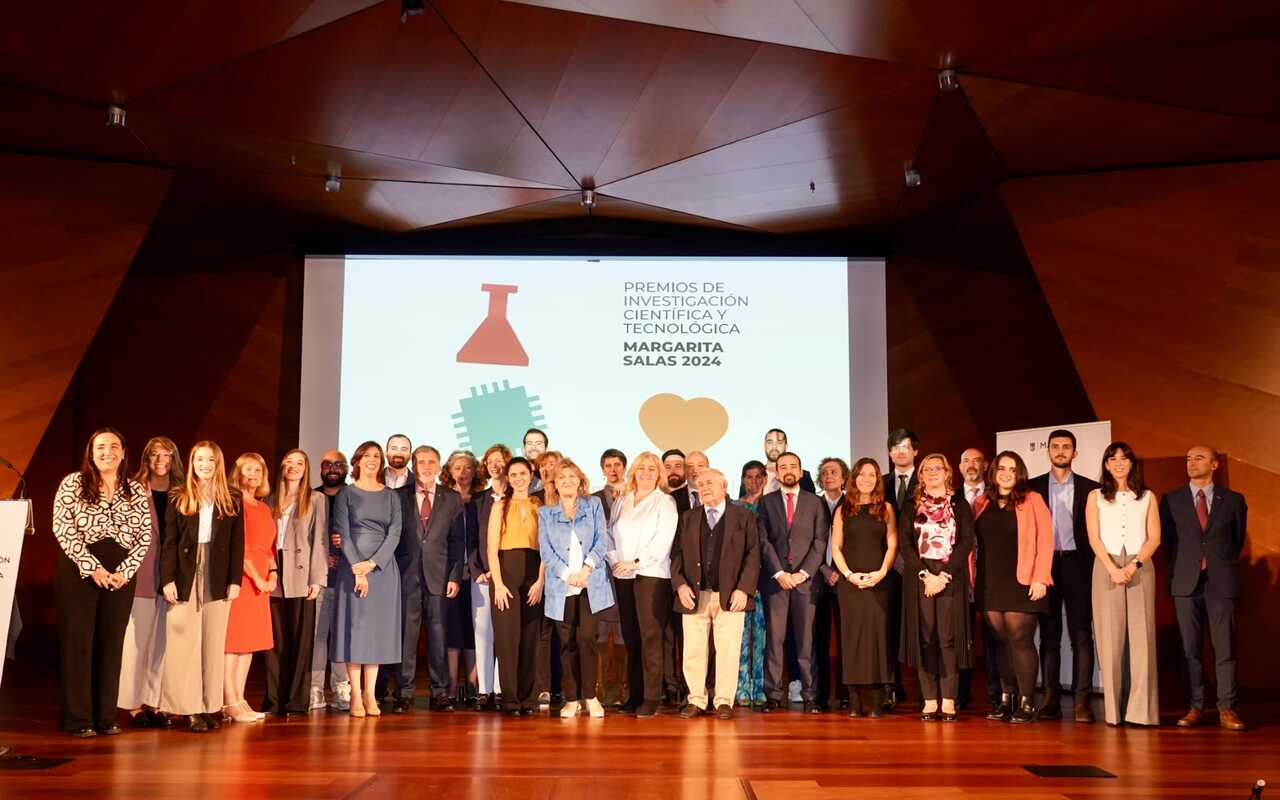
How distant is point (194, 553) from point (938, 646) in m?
3.84

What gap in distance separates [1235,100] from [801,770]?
15.2ft

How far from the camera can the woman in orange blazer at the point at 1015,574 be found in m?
6.02

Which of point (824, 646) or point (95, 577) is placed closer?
point (95, 577)

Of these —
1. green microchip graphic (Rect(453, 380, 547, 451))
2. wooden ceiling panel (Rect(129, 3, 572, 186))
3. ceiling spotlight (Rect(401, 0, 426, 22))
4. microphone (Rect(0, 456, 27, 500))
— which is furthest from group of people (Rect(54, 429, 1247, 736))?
green microchip graphic (Rect(453, 380, 547, 451))

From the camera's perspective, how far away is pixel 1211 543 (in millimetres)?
5969

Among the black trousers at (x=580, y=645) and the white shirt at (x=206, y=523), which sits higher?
the white shirt at (x=206, y=523)

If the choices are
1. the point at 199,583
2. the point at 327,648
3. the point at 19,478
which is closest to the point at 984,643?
the point at 327,648

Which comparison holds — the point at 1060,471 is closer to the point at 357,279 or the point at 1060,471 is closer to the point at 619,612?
the point at 619,612

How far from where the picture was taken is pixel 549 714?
20.0 feet

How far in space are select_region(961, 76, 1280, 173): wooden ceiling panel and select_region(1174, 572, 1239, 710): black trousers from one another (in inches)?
107

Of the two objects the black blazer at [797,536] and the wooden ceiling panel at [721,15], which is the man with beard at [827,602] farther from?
the wooden ceiling panel at [721,15]

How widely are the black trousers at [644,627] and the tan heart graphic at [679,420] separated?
3012 mm

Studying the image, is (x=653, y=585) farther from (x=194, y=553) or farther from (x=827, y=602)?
(x=194, y=553)

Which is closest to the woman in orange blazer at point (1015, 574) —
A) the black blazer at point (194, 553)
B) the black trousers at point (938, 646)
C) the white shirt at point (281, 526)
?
the black trousers at point (938, 646)
